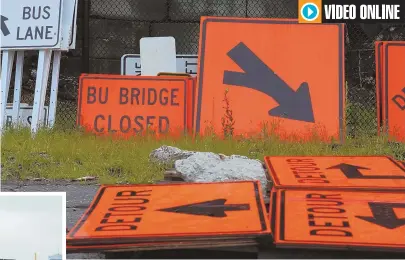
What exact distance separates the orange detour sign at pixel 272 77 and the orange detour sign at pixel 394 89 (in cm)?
49

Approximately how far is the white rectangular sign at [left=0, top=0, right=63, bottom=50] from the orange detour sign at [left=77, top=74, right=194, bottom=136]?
1.71 feet

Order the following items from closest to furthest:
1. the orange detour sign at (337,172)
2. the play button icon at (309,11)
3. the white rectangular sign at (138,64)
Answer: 1. the orange detour sign at (337,172)
2. the play button icon at (309,11)
3. the white rectangular sign at (138,64)

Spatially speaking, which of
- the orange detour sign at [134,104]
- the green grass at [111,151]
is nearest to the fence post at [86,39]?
the orange detour sign at [134,104]

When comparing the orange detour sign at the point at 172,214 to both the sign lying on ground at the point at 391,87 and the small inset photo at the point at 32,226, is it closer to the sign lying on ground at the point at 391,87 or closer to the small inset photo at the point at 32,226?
the small inset photo at the point at 32,226

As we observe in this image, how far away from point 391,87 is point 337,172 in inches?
98.4

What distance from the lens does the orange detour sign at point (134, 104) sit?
6023mm

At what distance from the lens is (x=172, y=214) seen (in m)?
2.88

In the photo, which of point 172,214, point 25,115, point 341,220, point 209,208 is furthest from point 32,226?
point 25,115

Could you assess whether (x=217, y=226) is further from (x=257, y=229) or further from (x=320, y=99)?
(x=320, y=99)

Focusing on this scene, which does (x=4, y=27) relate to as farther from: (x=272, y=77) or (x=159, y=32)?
(x=159, y=32)

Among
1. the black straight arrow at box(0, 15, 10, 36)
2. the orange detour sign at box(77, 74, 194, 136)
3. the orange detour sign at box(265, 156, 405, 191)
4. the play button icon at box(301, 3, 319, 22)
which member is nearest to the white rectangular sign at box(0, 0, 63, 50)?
the black straight arrow at box(0, 15, 10, 36)

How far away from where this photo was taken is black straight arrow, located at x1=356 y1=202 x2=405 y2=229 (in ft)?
9.12

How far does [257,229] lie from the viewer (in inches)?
99.7

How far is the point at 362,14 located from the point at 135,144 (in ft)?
13.8
